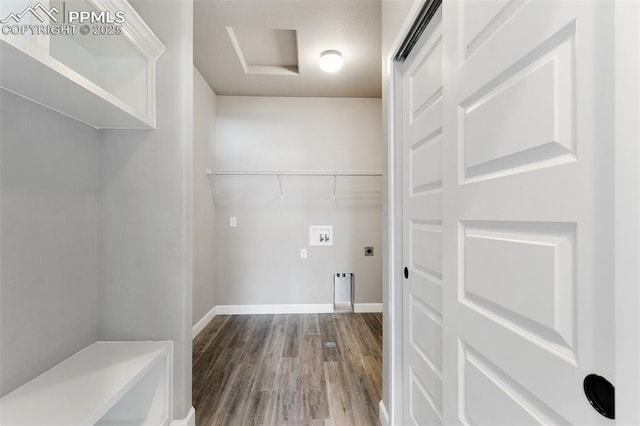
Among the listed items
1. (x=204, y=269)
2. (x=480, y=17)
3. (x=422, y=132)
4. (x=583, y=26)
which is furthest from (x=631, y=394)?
(x=204, y=269)

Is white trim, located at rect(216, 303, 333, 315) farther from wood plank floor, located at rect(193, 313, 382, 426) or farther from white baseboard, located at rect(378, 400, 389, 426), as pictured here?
white baseboard, located at rect(378, 400, 389, 426)

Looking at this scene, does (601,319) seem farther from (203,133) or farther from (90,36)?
(203,133)

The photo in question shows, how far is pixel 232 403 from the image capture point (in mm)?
1913

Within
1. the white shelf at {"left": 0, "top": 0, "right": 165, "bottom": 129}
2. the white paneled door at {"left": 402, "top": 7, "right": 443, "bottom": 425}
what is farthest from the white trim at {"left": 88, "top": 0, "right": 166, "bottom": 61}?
the white paneled door at {"left": 402, "top": 7, "right": 443, "bottom": 425}

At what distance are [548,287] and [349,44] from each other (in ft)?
8.56

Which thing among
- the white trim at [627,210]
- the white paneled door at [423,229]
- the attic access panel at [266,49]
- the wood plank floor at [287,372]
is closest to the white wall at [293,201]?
the wood plank floor at [287,372]

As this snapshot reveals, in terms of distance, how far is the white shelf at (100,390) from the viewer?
103 cm

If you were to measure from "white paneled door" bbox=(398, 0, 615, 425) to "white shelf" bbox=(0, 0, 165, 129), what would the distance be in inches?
51.2

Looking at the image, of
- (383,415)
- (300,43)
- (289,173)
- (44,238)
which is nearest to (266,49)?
(300,43)

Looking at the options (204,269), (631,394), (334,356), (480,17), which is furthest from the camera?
(204,269)

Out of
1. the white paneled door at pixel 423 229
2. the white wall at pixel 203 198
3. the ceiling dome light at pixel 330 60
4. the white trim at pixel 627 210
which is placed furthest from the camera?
the white wall at pixel 203 198

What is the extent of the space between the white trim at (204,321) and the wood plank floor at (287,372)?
0.06 m

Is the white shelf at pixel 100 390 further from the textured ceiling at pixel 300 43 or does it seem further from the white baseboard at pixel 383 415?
the textured ceiling at pixel 300 43

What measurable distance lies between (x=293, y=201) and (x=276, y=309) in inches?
53.8
